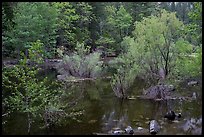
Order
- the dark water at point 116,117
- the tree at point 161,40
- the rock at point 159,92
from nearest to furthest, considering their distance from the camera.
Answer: the dark water at point 116,117
the rock at point 159,92
the tree at point 161,40

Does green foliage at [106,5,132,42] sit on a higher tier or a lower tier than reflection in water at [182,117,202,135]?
higher

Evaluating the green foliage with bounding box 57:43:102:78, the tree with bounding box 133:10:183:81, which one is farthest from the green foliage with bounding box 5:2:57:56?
the tree with bounding box 133:10:183:81

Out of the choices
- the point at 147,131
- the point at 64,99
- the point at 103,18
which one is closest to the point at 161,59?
the point at 64,99

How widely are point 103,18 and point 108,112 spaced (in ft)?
99.6

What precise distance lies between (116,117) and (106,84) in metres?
8.89

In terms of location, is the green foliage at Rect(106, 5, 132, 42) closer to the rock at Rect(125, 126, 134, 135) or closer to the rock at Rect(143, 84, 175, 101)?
the rock at Rect(143, 84, 175, 101)

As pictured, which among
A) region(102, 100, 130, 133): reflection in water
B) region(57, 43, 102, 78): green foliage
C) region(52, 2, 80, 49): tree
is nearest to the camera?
region(102, 100, 130, 133): reflection in water

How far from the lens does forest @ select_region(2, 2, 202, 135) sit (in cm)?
1400

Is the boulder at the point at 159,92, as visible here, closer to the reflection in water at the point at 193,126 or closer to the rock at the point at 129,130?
the reflection in water at the point at 193,126

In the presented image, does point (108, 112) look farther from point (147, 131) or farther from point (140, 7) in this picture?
point (140, 7)

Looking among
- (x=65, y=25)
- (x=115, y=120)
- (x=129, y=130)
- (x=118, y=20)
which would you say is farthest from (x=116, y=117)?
(x=118, y=20)

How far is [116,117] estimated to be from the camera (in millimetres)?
16609

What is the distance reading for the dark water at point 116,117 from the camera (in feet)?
46.8

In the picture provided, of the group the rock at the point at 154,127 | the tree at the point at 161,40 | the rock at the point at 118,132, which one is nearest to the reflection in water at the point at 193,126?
the rock at the point at 154,127
